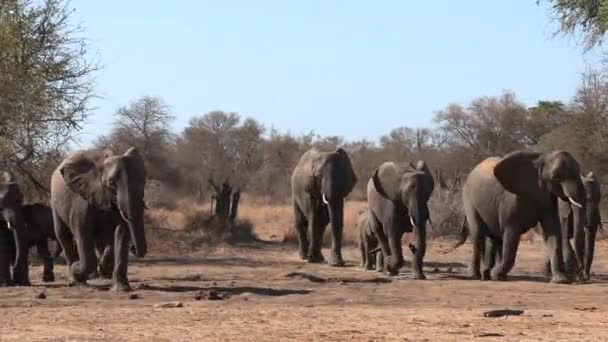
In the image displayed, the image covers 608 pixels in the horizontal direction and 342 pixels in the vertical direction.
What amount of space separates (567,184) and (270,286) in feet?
16.0

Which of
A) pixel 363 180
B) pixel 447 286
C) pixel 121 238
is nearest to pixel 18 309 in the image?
pixel 121 238

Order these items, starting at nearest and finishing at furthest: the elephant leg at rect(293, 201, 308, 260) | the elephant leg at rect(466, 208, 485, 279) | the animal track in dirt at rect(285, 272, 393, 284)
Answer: the animal track in dirt at rect(285, 272, 393, 284)
the elephant leg at rect(466, 208, 485, 279)
the elephant leg at rect(293, 201, 308, 260)

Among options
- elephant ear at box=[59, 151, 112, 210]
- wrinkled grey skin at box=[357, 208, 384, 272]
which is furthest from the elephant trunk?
wrinkled grey skin at box=[357, 208, 384, 272]

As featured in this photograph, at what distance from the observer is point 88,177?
1772 cm

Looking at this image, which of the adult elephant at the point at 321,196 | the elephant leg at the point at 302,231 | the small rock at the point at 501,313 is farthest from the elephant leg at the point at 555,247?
the elephant leg at the point at 302,231

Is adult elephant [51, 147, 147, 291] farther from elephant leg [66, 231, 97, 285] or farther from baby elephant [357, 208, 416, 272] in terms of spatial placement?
baby elephant [357, 208, 416, 272]

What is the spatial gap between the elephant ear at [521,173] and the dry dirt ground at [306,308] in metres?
1.45

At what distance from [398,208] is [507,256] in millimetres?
2053

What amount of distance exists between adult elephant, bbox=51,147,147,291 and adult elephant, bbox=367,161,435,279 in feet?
15.7

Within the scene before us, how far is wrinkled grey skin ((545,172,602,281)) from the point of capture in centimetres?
1986

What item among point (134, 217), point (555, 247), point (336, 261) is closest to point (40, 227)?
point (134, 217)

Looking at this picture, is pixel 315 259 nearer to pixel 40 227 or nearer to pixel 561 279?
pixel 40 227

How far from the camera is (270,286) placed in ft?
60.3

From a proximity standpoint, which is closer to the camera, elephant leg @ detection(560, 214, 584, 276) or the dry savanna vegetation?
the dry savanna vegetation
